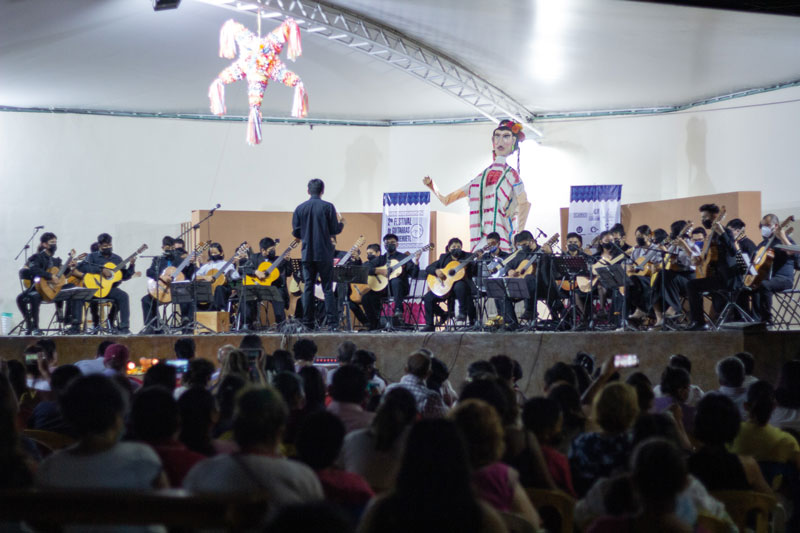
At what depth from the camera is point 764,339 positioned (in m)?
8.37

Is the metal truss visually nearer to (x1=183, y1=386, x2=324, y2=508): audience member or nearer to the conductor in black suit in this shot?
the conductor in black suit

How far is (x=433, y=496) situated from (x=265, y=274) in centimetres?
1000

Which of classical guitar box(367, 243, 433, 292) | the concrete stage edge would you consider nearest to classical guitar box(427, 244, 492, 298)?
classical guitar box(367, 243, 433, 292)

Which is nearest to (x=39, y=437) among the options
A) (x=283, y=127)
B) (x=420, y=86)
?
(x=420, y=86)

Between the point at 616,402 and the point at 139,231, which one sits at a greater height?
the point at 139,231

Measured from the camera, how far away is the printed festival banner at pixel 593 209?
1375cm

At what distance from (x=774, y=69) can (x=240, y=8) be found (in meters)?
7.55

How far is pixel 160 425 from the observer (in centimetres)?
319

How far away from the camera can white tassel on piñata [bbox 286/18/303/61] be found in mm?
10961

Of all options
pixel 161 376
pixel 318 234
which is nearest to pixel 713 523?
pixel 161 376

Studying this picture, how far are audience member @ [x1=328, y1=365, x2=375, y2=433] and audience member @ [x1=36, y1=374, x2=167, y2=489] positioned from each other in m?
1.53

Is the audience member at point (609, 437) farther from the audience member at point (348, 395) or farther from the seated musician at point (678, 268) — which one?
the seated musician at point (678, 268)

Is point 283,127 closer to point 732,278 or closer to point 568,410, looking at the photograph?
point 732,278

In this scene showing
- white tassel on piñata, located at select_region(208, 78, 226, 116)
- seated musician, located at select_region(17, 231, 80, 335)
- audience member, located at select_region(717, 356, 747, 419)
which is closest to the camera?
audience member, located at select_region(717, 356, 747, 419)
